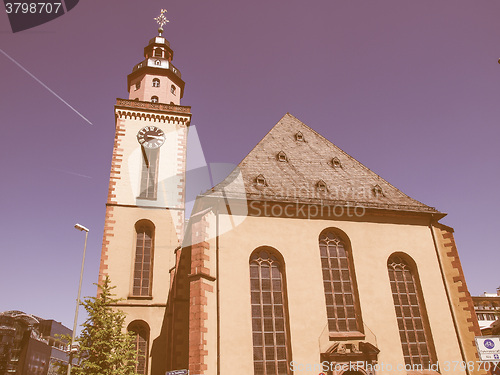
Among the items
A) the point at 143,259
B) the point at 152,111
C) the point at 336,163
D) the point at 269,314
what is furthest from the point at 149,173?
the point at 269,314

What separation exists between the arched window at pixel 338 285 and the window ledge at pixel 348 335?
4cm

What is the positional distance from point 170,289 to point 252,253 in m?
5.55

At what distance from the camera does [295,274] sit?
47.6 feet

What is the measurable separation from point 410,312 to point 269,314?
5850 millimetres

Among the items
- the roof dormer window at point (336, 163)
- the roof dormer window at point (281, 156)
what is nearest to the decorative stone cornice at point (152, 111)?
the roof dormer window at point (281, 156)

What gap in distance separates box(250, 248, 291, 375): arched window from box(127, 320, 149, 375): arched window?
6120mm

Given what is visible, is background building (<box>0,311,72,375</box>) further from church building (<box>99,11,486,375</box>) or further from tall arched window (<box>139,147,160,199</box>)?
church building (<box>99,11,486,375</box>)

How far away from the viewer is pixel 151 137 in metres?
22.8

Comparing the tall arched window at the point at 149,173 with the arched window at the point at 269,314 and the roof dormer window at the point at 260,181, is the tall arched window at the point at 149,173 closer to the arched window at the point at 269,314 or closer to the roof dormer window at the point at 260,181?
the roof dormer window at the point at 260,181

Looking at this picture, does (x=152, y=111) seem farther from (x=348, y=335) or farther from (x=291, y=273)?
(x=348, y=335)

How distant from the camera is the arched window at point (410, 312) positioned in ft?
47.3

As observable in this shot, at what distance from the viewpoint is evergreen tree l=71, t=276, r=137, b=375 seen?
47.1 feet

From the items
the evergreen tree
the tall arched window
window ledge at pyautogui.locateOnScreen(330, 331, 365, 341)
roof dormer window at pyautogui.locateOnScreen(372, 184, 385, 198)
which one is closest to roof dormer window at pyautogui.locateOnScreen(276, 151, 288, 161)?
roof dormer window at pyautogui.locateOnScreen(372, 184, 385, 198)

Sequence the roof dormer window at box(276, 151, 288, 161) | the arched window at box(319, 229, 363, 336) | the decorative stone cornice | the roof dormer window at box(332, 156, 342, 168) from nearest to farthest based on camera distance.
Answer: the arched window at box(319, 229, 363, 336) < the roof dormer window at box(276, 151, 288, 161) < the roof dormer window at box(332, 156, 342, 168) < the decorative stone cornice
